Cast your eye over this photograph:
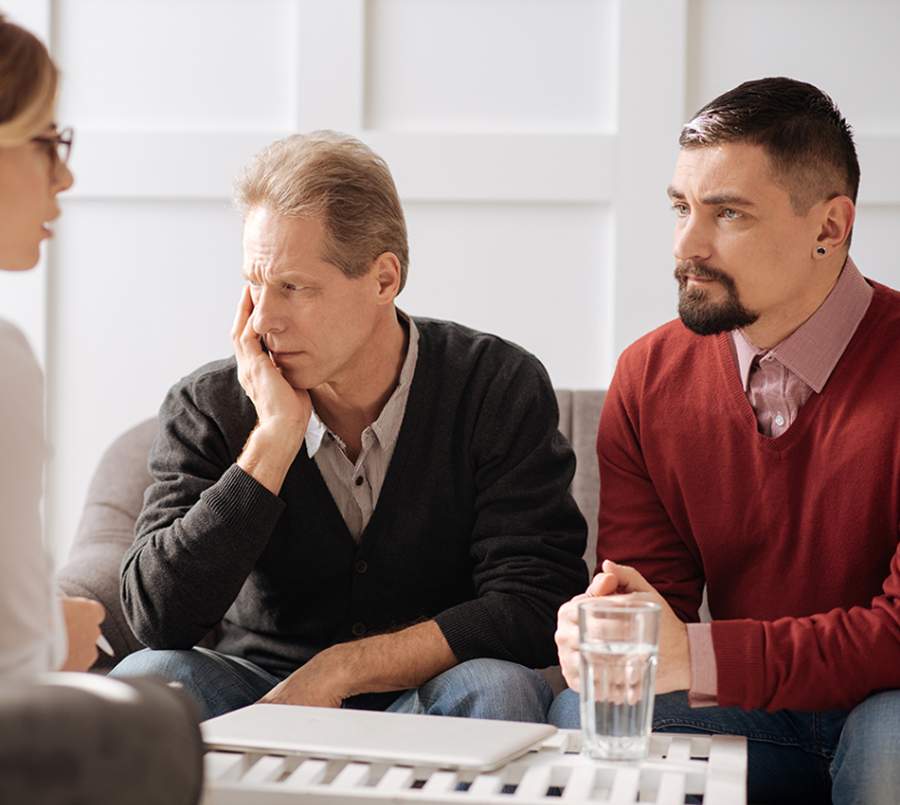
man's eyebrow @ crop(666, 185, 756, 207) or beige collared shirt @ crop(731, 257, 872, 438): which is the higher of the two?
man's eyebrow @ crop(666, 185, 756, 207)

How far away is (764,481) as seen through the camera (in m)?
1.80

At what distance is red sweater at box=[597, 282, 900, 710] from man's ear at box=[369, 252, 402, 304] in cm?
34

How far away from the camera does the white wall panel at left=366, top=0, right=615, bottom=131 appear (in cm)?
267

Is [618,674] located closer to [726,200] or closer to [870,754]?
[870,754]

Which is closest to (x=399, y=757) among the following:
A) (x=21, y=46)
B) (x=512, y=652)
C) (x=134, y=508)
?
(x=512, y=652)

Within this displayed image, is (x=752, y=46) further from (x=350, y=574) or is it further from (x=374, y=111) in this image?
(x=350, y=574)

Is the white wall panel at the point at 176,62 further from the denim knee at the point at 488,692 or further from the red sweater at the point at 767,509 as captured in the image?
the denim knee at the point at 488,692

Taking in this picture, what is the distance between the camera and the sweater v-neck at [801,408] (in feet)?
5.87

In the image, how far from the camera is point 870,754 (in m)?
1.49

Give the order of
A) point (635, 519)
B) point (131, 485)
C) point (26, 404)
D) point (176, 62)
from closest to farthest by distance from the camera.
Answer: point (26, 404), point (635, 519), point (131, 485), point (176, 62)

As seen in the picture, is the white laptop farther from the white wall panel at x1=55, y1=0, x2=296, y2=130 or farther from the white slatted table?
the white wall panel at x1=55, y1=0, x2=296, y2=130

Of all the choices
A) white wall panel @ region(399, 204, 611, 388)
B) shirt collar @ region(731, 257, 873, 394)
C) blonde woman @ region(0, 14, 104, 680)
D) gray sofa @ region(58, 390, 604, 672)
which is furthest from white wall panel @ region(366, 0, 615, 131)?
blonde woman @ region(0, 14, 104, 680)

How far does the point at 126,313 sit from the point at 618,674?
1705mm

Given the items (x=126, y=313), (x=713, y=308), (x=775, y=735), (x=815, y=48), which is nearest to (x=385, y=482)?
(x=713, y=308)
